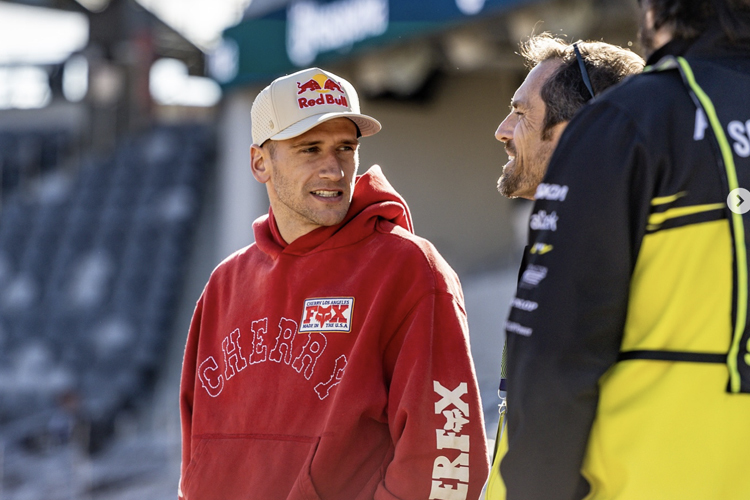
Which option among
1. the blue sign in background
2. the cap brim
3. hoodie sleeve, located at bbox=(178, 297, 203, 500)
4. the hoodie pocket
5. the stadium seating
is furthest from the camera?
the stadium seating

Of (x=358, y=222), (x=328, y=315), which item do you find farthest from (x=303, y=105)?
(x=328, y=315)

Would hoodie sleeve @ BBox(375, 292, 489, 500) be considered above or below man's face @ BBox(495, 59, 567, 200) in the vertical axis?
below

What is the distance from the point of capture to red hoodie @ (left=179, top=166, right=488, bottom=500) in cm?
223

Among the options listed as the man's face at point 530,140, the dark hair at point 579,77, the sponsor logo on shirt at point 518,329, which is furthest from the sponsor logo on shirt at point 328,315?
the sponsor logo on shirt at point 518,329

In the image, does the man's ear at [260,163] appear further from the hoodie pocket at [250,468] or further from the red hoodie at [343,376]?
the hoodie pocket at [250,468]

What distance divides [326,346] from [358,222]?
1.13 feet

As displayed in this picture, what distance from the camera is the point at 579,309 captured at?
1437mm

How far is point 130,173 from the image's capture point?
1338cm

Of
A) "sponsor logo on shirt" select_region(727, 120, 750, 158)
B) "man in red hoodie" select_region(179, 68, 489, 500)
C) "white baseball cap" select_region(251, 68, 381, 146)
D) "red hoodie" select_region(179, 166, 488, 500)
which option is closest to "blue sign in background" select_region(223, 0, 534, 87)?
"white baseball cap" select_region(251, 68, 381, 146)

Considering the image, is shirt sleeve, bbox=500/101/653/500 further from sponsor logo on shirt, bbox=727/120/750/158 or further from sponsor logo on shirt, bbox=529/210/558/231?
sponsor logo on shirt, bbox=727/120/750/158

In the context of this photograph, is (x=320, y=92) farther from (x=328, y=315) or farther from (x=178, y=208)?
(x=178, y=208)

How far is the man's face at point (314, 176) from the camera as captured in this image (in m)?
2.53

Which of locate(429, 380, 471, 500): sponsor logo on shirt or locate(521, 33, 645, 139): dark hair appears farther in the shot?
locate(429, 380, 471, 500): sponsor logo on shirt

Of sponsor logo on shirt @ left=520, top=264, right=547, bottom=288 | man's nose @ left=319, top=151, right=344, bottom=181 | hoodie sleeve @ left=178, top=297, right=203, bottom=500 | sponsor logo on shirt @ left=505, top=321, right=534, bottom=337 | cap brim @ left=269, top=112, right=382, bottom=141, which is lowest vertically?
hoodie sleeve @ left=178, top=297, right=203, bottom=500
